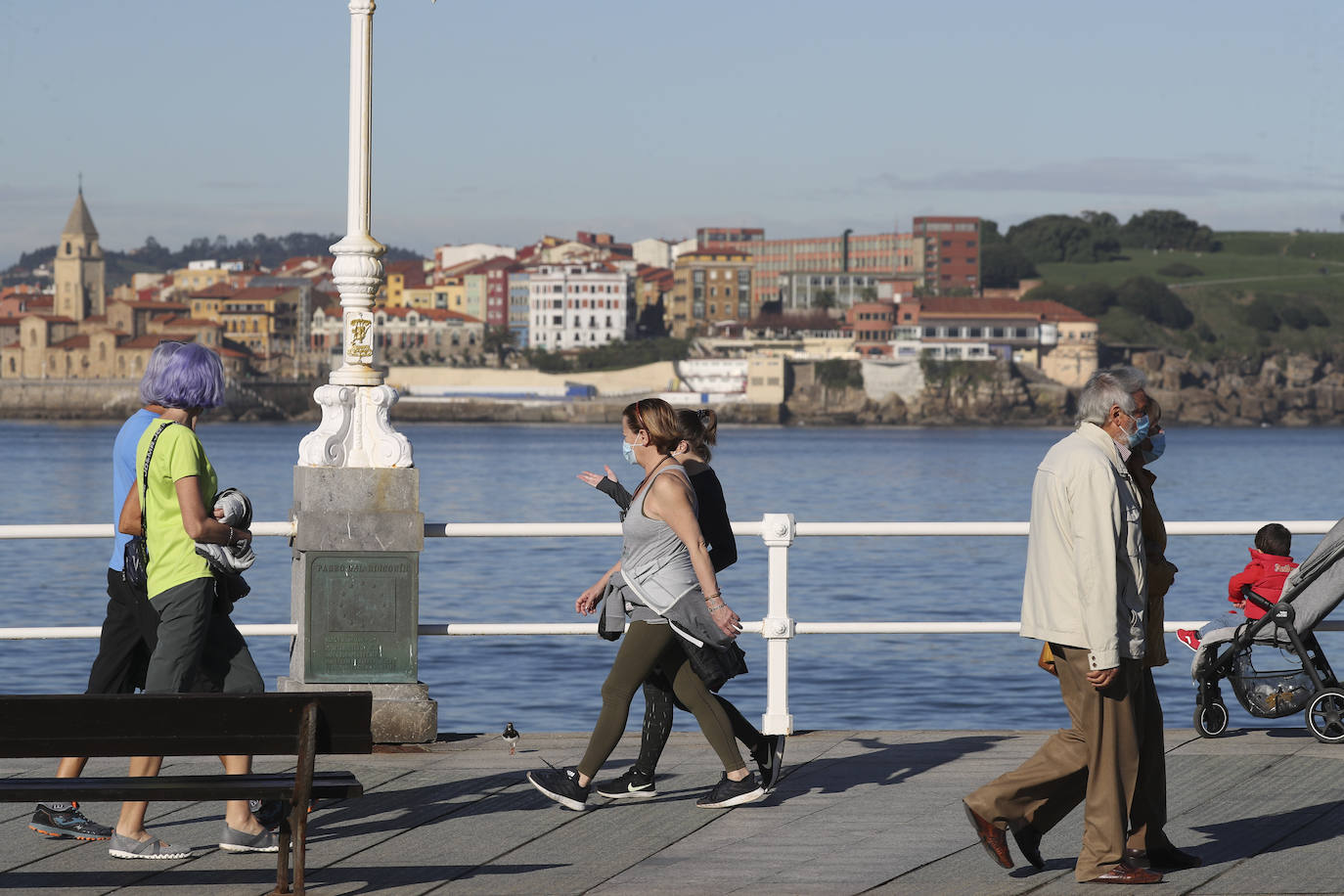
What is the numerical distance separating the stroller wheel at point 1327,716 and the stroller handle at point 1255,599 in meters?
0.42

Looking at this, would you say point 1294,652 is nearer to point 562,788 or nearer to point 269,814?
point 562,788

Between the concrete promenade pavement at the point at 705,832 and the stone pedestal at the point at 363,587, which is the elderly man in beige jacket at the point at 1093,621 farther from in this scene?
the stone pedestal at the point at 363,587

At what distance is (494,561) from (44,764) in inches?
1144

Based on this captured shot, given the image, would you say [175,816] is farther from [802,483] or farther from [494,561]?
[802,483]

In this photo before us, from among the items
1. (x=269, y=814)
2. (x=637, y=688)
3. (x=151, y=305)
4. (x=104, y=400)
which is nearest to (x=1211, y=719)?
(x=637, y=688)

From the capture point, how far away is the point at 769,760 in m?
6.13

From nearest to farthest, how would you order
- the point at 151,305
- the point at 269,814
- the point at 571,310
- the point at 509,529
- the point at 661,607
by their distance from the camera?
the point at 269,814, the point at 661,607, the point at 509,529, the point at 151,305, the point at 571,310

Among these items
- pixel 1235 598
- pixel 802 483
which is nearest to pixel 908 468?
pixel 802 483

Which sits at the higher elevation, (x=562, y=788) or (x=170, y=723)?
(x=170, y=723)

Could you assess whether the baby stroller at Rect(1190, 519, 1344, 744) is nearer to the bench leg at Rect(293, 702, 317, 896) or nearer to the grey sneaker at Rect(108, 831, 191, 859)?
the bench leg at Rect(293, 702, 317, 896)

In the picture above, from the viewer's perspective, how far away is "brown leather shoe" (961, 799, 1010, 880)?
16.5 ft

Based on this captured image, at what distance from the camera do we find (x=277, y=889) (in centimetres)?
482

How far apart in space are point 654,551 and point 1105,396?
5.24ft

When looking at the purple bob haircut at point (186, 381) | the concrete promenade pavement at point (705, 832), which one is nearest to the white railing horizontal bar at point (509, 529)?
the concrete promenade pavement at point (705, 832)
